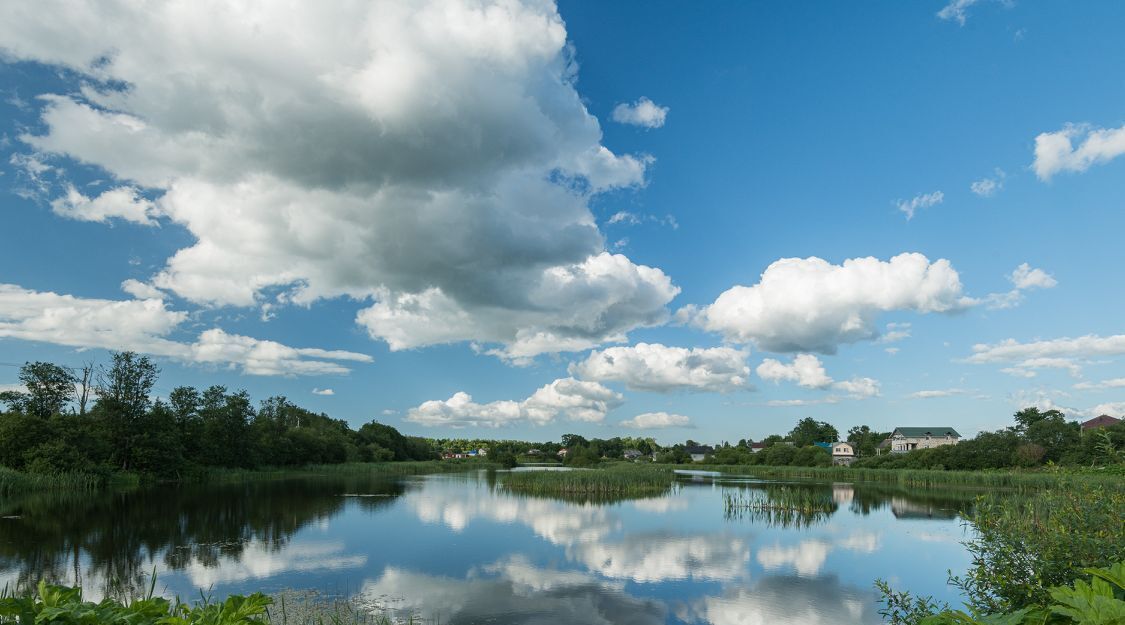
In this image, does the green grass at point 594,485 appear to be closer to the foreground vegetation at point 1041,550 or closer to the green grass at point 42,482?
the green grass at point 42,482

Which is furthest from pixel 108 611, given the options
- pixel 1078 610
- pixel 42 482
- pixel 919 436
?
pixel 919 436

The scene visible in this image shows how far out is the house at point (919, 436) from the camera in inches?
4564

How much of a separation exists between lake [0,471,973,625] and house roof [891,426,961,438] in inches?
3701

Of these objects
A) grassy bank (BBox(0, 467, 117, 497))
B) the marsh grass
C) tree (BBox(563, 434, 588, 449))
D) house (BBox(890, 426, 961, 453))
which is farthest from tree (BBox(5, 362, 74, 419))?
house (BBox(890, 426, 961, 453))

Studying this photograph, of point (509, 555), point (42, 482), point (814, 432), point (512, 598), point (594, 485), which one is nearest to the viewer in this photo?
point (512, 598)

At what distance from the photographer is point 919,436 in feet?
386

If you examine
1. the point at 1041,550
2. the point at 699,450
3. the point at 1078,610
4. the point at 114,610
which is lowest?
the point at 699,450

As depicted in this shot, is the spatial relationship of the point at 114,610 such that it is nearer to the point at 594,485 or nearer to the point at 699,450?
the point at 594,485

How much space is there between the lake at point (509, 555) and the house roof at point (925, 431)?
9401 centimetres

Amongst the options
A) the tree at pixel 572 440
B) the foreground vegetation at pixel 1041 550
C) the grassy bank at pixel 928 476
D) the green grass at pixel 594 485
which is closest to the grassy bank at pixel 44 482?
the green grass at pixel 594 485

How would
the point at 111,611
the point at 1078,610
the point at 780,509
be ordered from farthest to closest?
the point at 780,509
the point at 111,611
the point at 1078,610

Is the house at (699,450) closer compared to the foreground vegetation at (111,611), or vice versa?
the foreground vegetation at (111,611)

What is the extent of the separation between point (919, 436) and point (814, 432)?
76.0ft

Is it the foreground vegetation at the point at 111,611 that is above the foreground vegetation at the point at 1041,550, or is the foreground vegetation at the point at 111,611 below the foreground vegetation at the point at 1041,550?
above
